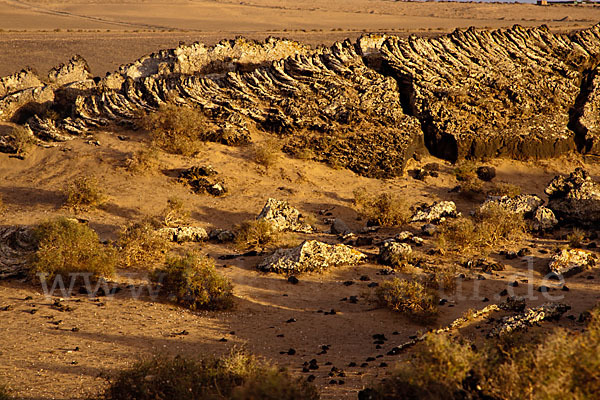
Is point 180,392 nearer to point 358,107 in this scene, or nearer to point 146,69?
point 358,107

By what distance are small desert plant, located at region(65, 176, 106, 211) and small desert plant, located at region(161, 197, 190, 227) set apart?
60.8 inches

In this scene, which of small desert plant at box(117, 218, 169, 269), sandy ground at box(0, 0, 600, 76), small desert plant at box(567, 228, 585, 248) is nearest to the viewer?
small desert plant at box(117, 218, 169, 269)

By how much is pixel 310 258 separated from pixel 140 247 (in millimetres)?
3014

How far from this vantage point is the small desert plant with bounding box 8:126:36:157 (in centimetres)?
1384

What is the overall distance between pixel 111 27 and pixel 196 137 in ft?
115

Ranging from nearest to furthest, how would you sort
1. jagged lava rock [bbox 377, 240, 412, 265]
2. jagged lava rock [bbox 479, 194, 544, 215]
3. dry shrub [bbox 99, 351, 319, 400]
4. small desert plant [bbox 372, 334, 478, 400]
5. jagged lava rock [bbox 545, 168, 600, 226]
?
small desert plant [bbox 372, 334, 478, 400] → dry shrub [bbox 99, 351, 319, 400] → jagged lava rock [bbox 377, 240, 412, 265] → jagged lava rock [bbox 545, 168, 600, 226] → jagged lava rock [bbox 479, 194, 544, 215]

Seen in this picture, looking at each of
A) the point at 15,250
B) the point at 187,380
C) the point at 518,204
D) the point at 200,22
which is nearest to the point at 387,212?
the point at 518,204

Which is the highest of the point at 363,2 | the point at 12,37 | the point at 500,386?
the point at 363,2

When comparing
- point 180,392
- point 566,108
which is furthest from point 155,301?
point 566,108

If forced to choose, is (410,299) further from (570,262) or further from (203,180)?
(203,180)

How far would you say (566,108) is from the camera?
1570 cm

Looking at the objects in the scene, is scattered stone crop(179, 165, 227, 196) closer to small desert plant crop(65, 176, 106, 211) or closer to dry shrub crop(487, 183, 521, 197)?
small desert plant crop(65, 176, 106, 211)

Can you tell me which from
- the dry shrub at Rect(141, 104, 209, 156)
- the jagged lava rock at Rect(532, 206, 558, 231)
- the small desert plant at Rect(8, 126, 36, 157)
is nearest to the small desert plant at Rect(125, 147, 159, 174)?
the dry shrub at Rect(141, 104, 209, 156)

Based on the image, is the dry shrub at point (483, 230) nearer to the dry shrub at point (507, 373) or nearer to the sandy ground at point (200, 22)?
the dry shrub at point (507, 373)
